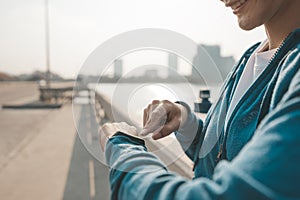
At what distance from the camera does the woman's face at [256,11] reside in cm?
69

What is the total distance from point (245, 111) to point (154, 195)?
288 mm

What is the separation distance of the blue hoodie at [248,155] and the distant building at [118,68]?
25 centimetres

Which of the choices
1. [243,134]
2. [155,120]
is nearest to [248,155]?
[243,134]

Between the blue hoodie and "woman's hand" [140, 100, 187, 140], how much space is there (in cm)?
8

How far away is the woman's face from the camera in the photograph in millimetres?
686

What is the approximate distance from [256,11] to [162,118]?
14.3 inches

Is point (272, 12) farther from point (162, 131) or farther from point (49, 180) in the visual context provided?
point (49, 180)

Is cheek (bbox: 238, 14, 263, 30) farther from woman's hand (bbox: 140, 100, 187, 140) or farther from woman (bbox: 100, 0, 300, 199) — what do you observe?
woman's hand (bbox: 140, 100, 187, 140)

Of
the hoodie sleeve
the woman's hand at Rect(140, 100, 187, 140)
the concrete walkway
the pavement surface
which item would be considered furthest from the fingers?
the concrete walkway

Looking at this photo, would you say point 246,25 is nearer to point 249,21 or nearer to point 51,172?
point 249,21

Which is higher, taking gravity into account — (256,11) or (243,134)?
(256,11)

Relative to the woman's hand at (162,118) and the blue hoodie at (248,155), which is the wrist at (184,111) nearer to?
the woman's hand at (162,118)

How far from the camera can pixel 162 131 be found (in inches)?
34.3

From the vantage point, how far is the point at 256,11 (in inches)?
27.2
